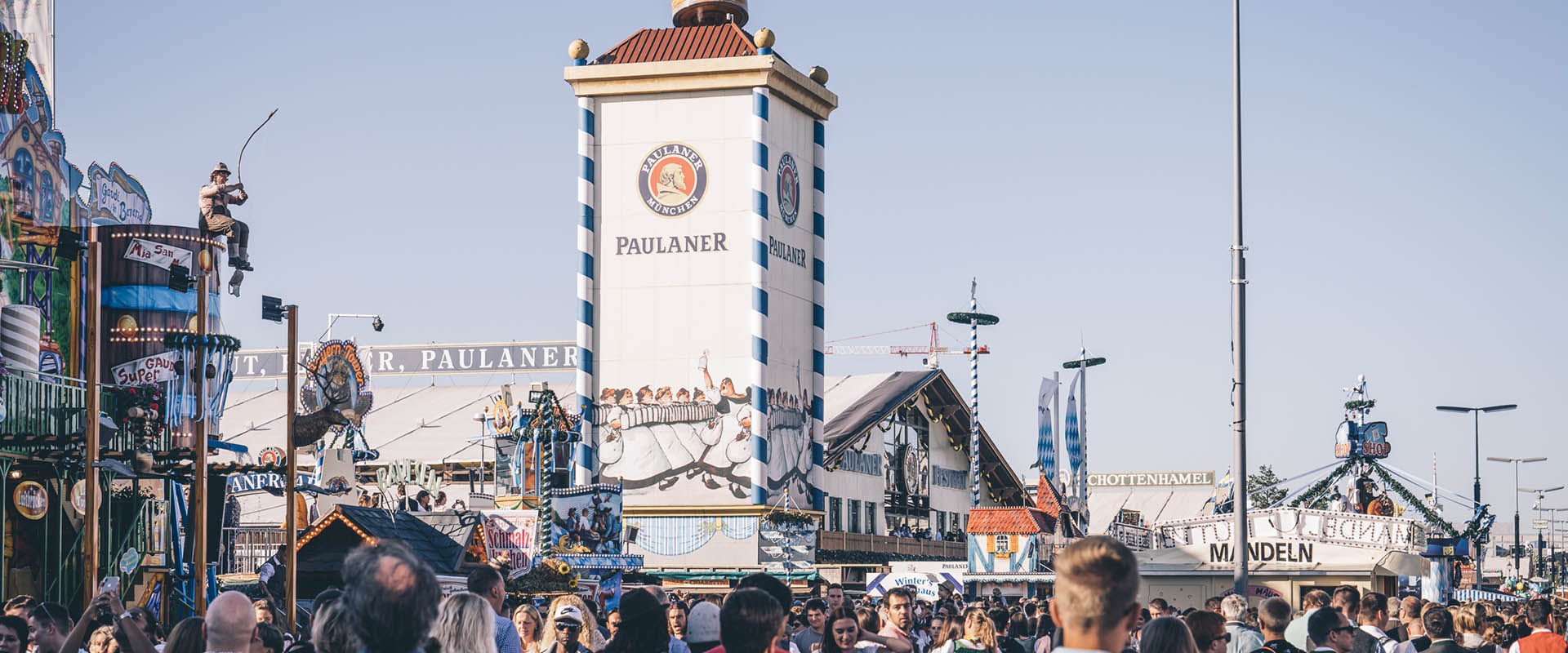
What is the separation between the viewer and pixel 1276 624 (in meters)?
9.54

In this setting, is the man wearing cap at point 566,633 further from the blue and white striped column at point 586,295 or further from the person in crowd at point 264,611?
the blue and white striped column at point 586,295

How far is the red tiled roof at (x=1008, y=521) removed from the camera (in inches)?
1414

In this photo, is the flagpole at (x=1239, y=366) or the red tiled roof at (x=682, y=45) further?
the red tiled roof at (x=682, y=45)

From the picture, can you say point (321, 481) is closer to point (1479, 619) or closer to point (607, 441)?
point (607, 441)

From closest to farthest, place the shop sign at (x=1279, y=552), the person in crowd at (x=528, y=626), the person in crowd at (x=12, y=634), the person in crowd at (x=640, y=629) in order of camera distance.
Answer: the person in crowd at (x=640, y=629)
the person in crowd at (x=12, y=634)
the person in crowd at (x=528, y=626)
the shop sign at (x=1279, y=552)

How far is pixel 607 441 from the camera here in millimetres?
40688

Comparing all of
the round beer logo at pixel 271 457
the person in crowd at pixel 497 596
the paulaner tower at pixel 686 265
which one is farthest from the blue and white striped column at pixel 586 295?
the person in crowd at pixel 497 596

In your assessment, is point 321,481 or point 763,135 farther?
point 763,135

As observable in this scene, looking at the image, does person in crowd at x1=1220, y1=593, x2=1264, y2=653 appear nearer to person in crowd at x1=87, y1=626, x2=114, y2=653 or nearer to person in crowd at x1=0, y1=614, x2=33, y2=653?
person in crowd at x1=87, y1=626, x2=114, y2=653

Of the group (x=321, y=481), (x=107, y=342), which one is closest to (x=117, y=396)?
(x=107, y=342)

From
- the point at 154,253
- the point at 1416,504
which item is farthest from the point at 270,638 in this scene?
the point at 1416,504

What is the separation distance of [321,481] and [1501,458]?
48.1 m

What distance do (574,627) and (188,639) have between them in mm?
2782

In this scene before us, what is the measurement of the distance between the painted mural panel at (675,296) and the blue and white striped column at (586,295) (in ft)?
0.70
